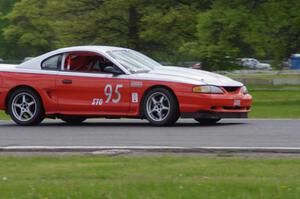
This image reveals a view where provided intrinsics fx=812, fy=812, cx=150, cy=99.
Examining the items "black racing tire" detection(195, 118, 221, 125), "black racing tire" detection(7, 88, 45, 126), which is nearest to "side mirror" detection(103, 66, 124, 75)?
"black racing tire" detection(7, 88, 45, 126)

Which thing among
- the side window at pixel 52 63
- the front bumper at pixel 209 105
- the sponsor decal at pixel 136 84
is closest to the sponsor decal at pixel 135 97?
the sponsor decal at pixel 136 84

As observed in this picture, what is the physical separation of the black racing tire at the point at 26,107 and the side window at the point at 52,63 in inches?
20.5

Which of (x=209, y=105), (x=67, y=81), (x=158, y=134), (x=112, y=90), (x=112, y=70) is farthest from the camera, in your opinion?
(x=67, y=81)

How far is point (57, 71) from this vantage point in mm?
14516

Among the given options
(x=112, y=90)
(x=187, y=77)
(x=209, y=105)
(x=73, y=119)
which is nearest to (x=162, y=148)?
(x=209, y=105)

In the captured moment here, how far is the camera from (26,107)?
14.6 m

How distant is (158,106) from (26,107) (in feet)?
8.25

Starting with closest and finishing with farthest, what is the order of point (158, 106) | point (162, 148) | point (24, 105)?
point (162, 148)
point (158, 106)
point (24, 105)

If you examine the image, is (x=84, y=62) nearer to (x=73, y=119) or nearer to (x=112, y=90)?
(x=112, y=90)

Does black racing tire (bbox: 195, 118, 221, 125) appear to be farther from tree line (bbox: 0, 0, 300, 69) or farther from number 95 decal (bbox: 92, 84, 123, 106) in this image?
tree line (bbox: 0, 0, 300, 69)

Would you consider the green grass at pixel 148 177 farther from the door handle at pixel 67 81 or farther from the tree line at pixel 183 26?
A: the tree line at pixel 183 26

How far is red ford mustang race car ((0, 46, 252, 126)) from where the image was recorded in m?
13.6

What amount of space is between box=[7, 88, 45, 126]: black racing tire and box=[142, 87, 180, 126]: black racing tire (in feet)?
6.70

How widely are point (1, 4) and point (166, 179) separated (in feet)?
222
